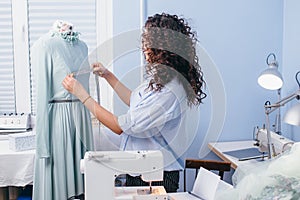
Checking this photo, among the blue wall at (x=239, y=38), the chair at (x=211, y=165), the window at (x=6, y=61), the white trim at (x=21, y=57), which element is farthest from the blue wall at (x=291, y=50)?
the window at (x=6, y=61)

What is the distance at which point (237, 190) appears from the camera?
1.05 m

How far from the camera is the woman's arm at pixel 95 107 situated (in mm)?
1733

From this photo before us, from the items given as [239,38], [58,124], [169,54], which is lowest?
[58,124]

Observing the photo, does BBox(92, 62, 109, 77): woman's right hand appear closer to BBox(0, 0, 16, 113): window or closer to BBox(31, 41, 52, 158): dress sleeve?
BBox(31, 41, 52, 158): dress sleeve

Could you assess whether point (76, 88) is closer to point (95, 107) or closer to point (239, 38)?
point (95, 107)

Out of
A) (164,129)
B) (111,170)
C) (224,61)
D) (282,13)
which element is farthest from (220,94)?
(282,13)

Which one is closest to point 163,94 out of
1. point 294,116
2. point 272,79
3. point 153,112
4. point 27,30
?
point 153,112

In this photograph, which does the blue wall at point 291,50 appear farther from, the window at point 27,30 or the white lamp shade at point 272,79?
the window at point 27,30

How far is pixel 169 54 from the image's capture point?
159 centimetres

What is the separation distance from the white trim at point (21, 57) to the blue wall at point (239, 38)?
0.67m

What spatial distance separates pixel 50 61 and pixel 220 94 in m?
0.99

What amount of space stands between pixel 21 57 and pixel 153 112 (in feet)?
5.60

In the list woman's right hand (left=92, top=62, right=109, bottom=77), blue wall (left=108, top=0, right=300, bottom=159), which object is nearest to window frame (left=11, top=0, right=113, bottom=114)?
blue wall (left=108, top=0, right=300, bottom=159)

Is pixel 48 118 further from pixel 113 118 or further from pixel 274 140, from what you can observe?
pixel 274 140
